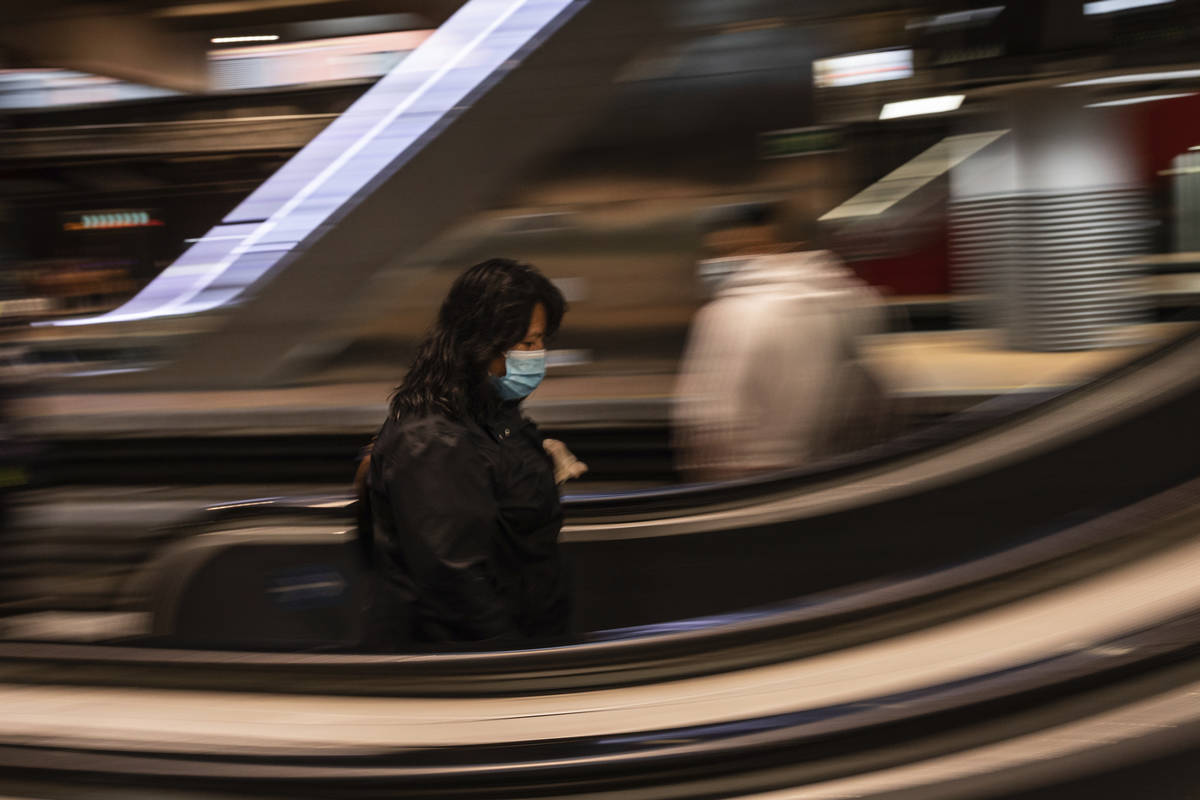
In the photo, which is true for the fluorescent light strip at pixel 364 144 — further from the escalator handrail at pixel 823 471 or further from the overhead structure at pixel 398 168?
the escalator handrail at pixel 823 471

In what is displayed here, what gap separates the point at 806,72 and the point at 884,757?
4.88 metres

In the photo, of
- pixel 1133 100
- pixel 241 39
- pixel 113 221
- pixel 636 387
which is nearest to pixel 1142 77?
pixel 1133 100

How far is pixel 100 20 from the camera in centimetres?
746

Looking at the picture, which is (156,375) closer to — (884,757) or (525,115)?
(525,115)

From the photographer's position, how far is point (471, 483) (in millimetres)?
1521

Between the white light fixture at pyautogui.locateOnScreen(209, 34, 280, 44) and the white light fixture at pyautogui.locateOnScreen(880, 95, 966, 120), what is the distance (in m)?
3.41

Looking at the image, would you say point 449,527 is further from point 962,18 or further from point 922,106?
point 962,18

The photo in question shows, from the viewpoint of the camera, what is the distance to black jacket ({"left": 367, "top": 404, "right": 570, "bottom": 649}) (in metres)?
1.50

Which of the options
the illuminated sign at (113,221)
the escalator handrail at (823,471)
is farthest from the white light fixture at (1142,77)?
the illuminated sign at (113,221)

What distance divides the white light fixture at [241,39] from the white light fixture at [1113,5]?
14.5ft

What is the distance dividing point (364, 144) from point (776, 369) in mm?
3701

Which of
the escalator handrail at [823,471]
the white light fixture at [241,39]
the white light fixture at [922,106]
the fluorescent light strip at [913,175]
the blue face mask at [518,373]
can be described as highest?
the white light fixture at [241,39]

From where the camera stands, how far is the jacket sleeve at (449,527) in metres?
1.49

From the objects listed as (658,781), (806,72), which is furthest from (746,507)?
(806,72)
